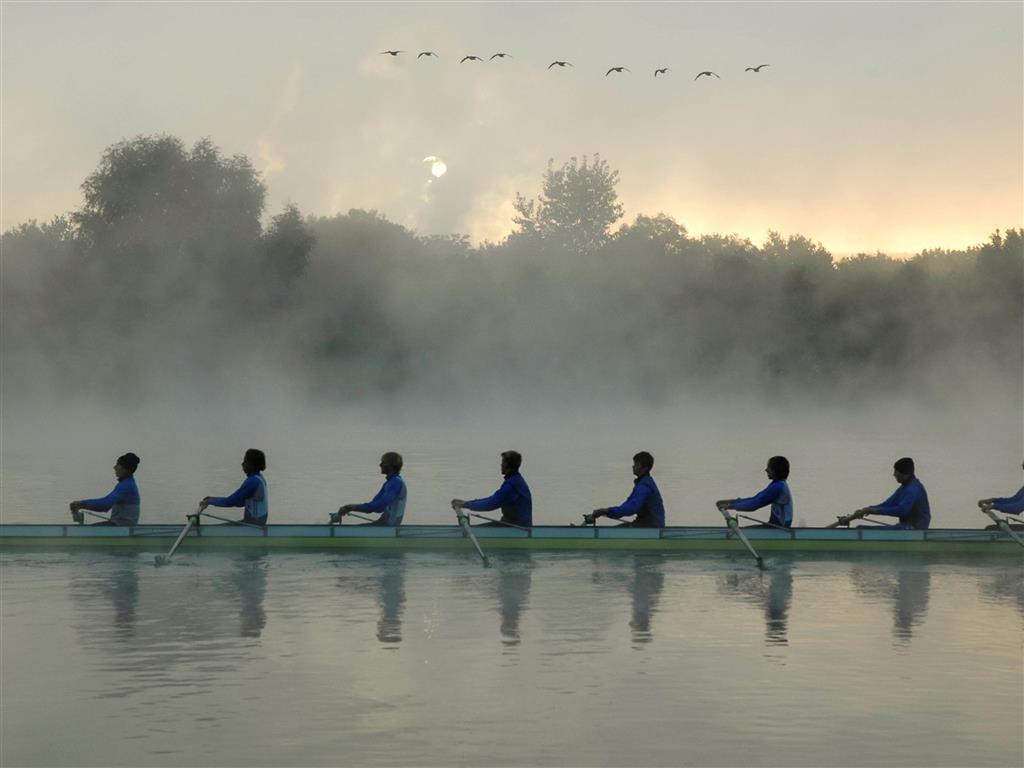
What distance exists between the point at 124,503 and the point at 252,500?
85.8 inches

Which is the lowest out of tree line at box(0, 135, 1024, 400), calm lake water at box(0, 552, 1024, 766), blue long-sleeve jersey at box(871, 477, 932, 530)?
calm lake water at box(0, 552, 1024, 766)

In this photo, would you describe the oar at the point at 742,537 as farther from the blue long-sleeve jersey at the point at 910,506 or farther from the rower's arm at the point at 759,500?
the blue long-sleeve jersey at the point at 910,506

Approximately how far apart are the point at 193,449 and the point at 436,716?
5045 cm

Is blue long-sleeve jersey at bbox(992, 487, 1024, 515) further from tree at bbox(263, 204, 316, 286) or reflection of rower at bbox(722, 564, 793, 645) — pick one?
tree at bbox(263, 204, 316, 286)

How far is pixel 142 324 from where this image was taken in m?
79.3

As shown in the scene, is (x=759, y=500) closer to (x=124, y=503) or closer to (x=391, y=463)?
(x=391, y=463)

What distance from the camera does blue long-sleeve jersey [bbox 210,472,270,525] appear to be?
25.9 m

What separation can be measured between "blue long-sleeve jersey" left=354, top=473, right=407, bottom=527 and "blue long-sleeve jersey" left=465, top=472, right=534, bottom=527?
4.24 ft

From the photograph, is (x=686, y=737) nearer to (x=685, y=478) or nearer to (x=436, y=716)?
(x=436, y=716)

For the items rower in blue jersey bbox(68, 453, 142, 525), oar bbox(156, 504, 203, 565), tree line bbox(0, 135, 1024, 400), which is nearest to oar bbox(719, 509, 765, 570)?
oar bbox(156, 504, 203, 565)

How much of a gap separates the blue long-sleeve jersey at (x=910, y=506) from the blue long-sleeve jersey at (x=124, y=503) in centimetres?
1250

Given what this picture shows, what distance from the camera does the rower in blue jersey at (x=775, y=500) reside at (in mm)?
25922

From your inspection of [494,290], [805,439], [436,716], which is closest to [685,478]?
[805,439]

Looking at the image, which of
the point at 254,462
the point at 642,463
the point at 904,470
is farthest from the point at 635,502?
the point at 254,462
